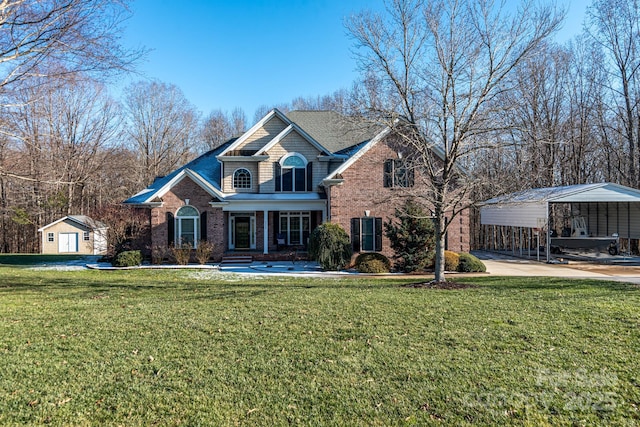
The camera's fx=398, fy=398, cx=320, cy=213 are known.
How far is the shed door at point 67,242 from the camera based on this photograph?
31.7 meters

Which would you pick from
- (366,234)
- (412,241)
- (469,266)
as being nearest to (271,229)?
(366,234)

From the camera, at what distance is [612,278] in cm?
1402

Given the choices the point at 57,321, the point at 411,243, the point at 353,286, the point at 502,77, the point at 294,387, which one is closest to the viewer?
the point at 294,387

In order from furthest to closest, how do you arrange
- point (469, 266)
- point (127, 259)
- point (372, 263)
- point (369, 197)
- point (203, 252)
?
point (203, 252), point (369, 197), point (127, 259), point (469, 266), point (372, 263)

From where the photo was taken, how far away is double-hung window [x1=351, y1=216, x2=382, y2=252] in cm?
→ 1788

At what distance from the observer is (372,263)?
51.9 ft

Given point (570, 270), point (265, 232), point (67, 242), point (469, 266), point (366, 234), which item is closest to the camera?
point (469, 266)

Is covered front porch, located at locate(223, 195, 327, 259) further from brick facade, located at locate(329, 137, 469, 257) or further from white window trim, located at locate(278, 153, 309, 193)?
brick facade, located at locate(329, 137, 469, 257)

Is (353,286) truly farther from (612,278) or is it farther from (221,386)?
(612,278)

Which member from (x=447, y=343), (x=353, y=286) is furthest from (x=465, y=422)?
(x=353, y=286)

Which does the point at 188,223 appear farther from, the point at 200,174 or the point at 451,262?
the point at 451,262

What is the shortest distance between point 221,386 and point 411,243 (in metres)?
12.1

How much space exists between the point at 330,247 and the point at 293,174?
19.9 feet

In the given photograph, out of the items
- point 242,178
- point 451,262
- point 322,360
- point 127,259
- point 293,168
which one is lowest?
point 322,360
